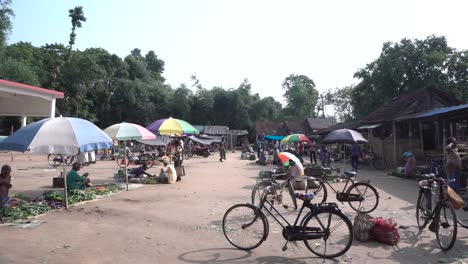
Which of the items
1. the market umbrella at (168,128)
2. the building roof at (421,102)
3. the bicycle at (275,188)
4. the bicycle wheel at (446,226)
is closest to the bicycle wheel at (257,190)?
the bicycle at (275,188)

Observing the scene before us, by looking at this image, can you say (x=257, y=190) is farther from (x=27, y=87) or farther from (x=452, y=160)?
(x=27, y=87)

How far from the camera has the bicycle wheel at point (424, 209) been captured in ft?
22.9

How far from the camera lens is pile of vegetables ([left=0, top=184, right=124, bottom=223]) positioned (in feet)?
25.9

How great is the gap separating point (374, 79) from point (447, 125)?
1420cm

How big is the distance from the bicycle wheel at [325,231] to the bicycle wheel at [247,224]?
733 mm

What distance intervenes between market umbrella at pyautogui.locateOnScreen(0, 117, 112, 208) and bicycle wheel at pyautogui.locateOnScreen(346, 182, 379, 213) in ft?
20.8

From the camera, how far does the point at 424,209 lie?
282 inches

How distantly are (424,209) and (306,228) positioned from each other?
115 inches

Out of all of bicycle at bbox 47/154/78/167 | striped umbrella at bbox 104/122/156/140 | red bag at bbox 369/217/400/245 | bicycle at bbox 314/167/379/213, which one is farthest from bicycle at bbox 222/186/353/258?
bicycle at bbox 47/154/78/167

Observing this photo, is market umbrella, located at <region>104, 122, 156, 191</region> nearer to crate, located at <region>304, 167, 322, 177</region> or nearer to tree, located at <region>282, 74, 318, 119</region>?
crate, located at <region>304, 167, 322, 177</region>

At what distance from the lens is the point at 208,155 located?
109ft

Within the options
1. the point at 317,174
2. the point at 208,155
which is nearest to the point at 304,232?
the point at 317,174

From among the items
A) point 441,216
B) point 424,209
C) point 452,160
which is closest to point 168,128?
point 452,160

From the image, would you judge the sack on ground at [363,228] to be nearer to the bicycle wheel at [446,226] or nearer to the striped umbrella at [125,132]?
the bicycle wheel at [446,226]
